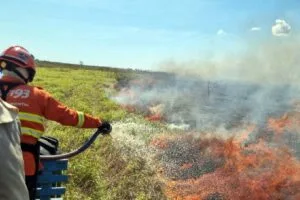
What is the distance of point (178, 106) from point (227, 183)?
13545 mm

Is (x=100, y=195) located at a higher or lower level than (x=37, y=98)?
lower

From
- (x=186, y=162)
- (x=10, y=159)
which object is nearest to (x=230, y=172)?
(x=186, y=162)

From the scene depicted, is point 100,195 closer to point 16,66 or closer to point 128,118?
point 16,66

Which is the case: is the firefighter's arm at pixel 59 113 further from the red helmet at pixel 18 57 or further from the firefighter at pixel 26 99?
the red helmet at pixel 18 57

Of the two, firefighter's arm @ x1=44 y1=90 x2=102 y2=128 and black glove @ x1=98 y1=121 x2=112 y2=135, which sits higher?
firefighter's arm @ x1=44 y1=90 x2=102 y2=128

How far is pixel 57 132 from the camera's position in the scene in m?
13.0

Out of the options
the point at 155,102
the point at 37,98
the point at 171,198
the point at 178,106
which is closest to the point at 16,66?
the point at 37,98

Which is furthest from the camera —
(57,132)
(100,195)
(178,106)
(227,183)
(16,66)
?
(178,106)

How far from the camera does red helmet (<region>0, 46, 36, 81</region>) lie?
5141 mm

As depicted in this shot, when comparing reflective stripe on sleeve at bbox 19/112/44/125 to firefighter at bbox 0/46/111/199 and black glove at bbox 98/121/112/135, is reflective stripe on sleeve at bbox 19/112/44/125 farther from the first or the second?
black glove at bbox 98/121/112/135

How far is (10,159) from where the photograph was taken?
230cm

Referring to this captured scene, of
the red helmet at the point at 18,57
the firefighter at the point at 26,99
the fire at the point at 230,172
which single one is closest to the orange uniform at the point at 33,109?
the firefighter at the point at 26,99

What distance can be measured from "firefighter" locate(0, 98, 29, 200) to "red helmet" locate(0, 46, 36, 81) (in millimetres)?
2857

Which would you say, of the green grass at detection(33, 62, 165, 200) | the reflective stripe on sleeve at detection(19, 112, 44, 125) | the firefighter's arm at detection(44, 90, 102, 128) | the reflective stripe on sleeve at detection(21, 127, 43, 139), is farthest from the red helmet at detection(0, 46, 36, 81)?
the green grass at detection(33, 62, 165, 200)
